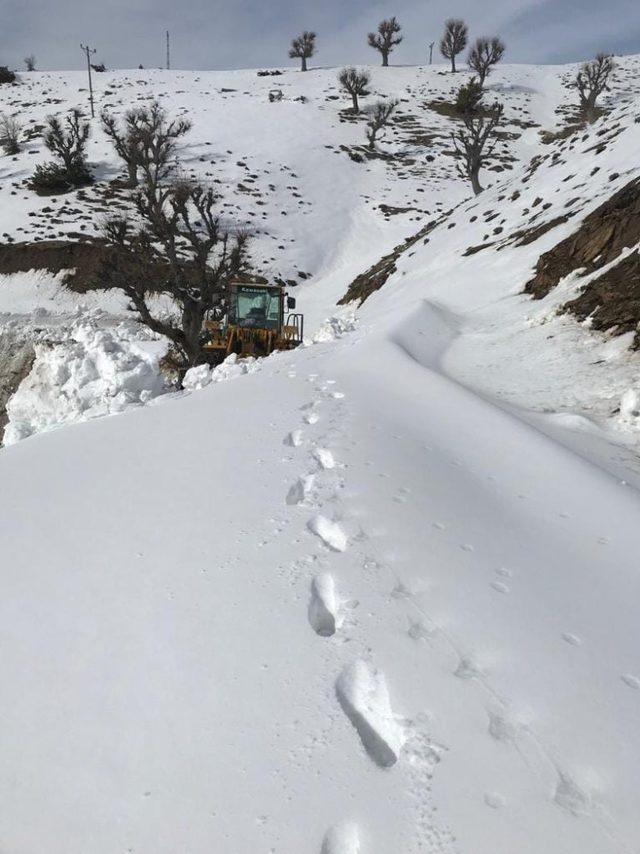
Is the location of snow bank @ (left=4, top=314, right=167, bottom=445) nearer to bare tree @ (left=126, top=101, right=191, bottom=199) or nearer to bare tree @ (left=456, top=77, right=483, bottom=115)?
bare tree @ (left=126, top=101, right=191, bottom=199)

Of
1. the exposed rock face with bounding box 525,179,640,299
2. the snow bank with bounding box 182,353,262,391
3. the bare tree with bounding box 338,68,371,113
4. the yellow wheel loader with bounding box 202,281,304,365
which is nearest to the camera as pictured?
the snow bank with bounding box 182,353,262,391

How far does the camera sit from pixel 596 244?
33.0ft

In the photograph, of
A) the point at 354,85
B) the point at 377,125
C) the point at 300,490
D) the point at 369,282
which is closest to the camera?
the point at 300,490

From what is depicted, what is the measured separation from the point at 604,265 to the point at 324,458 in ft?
25.7

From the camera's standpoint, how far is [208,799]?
1.73 meters

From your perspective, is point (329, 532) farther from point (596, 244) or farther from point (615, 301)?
point (596, 244)

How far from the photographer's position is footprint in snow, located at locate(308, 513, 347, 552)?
3.01 m

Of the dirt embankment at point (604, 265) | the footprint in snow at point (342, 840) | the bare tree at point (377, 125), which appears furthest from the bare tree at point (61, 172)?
the footprint in snow at point (342, 840)

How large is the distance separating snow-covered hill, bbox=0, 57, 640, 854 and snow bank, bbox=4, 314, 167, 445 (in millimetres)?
5228

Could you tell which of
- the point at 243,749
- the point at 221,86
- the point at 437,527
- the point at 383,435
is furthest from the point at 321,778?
the point at 221,86

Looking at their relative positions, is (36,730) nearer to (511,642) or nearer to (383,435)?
(511,642)

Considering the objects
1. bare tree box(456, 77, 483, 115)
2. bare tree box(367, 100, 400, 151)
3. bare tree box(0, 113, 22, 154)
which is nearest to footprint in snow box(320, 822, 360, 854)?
bare tree box(367, 100, 400, 151)

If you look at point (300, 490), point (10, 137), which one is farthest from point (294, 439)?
point (10, 137)

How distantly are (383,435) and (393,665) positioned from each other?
2537mm
